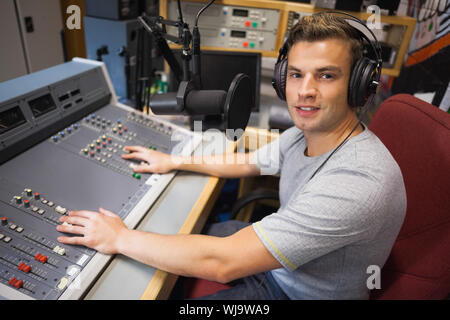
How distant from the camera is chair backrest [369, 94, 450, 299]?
2.52ft

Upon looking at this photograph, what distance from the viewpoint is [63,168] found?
0.96 meters

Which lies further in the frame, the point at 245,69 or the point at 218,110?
the point at 245,69

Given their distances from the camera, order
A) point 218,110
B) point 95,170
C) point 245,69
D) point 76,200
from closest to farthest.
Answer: point 218,110 → point 76,200 → point 95,170 → point 245,69

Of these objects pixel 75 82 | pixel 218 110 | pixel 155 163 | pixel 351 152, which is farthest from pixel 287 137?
pixel 75 82

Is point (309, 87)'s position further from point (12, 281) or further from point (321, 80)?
point (12, 281)

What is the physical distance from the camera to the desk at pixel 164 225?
744 millimetres

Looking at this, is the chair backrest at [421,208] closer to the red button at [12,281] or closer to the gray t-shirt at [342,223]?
the gray t-shirt at [342,223]

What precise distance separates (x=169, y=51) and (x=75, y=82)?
1.98ft

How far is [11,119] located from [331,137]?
96 cm

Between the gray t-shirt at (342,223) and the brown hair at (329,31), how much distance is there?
0.74ft

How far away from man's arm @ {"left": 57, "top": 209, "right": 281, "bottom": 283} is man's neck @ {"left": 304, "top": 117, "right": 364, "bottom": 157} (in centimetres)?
34

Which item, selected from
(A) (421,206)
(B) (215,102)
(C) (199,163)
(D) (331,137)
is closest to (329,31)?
(D) (331,137)

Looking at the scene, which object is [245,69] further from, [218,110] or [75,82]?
[218,110]

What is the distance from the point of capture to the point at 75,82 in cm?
118
